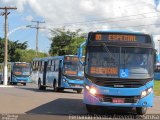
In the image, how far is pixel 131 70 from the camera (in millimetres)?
16156

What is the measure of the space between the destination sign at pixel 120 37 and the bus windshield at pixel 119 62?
13.2 inches

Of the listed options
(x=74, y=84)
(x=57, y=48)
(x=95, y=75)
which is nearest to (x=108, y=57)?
(x=95, y=75)

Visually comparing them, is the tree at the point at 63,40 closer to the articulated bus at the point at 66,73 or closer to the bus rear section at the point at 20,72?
the bus rear section at the point at 20,72

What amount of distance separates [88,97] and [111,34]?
100.0 inches

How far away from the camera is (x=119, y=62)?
16312mm

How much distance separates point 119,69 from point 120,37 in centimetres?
130

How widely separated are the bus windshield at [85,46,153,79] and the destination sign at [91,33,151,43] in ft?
1.10

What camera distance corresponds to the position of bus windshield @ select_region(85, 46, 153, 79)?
1614 centimetres

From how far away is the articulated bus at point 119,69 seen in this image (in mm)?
15891

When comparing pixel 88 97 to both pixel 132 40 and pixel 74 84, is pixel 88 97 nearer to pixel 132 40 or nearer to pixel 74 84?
pixel 132 40

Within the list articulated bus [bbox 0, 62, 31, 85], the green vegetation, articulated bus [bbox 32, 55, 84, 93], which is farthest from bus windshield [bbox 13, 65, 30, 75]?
the green vegetation

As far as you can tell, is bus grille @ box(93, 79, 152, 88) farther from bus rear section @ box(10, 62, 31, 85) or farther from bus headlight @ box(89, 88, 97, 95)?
bus rear section @ box(10, 62, 31, 85)

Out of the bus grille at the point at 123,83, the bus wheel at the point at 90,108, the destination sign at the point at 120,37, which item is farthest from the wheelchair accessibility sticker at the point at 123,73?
the bus wheel at the point at 90,108

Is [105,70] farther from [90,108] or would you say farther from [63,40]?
[63,40]
